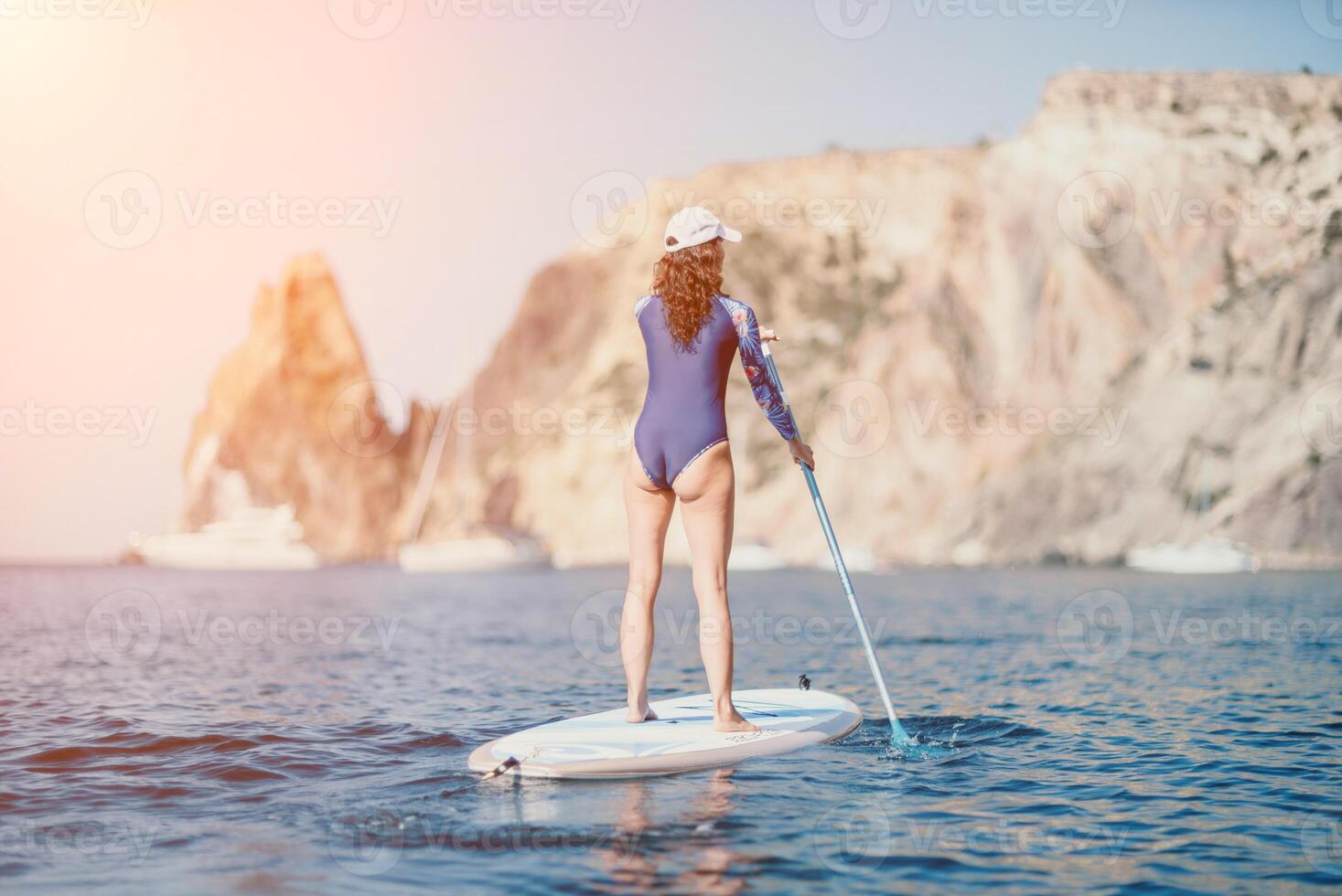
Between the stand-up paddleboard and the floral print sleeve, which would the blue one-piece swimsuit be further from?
the stand-up paddleboard

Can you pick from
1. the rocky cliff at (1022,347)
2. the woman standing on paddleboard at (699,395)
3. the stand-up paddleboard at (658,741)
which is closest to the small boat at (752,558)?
the rocky cliff at (1022,347)

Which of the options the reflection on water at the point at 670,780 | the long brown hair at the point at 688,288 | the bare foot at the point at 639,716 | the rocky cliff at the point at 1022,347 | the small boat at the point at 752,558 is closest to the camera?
the reflection on water at the point at 670,780

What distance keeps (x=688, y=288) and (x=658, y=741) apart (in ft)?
9.05

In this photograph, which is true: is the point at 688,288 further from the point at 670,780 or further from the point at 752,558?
the point at 752,558

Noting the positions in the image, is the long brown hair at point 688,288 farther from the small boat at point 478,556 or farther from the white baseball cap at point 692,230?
the small boat at point 478,556

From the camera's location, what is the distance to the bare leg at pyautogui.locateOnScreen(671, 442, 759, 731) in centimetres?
743

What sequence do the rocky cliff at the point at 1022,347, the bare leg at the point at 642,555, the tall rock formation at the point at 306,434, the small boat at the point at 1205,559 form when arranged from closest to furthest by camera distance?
the bare leg at the point at 642,555 → the small boat at the point at 1205,559 → the rocky cliff at the point at 1022,347 → the tall rock formation at the point at 306,434

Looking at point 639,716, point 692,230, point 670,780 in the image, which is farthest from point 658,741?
point 692,230

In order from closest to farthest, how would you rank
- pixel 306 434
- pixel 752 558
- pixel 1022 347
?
1. pixel 752 558
2. pixel 1022 347
3. pixel 306 434

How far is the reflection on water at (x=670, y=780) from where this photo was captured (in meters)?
5.29

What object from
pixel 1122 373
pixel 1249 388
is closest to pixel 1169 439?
pixel 1249 388

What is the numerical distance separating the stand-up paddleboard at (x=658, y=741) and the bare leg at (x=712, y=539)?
1.40ft

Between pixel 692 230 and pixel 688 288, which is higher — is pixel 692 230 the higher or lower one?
the higher one

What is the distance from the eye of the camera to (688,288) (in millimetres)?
7379
